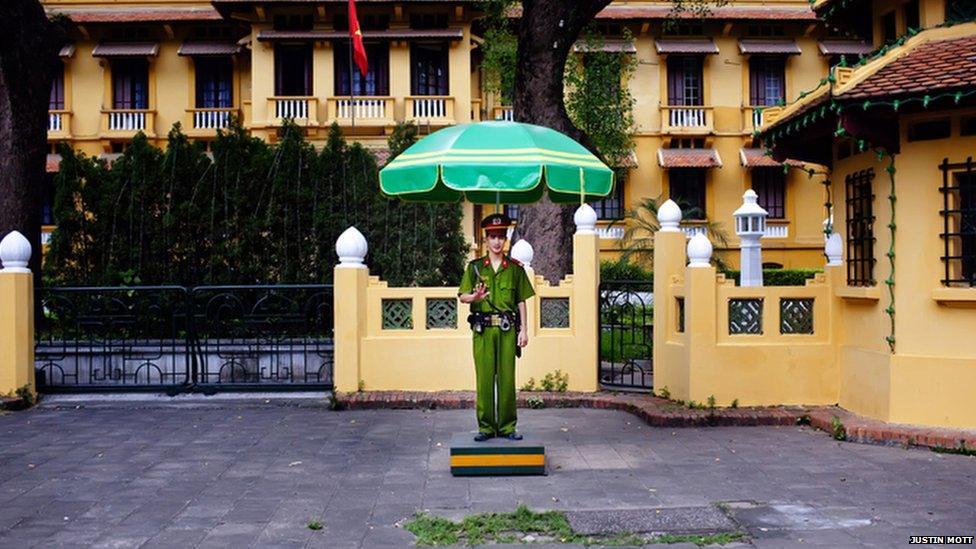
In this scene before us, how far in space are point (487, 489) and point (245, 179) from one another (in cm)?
1007

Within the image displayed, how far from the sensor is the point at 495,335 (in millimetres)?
8352

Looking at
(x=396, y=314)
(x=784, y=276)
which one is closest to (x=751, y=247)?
(x=396, y=314)

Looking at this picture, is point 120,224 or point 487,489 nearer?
point 487,489

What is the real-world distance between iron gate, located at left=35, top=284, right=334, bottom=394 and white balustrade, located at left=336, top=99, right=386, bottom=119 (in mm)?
15056

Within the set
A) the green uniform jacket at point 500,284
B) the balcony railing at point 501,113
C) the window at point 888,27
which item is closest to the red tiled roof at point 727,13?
the balcony railing at point 501,113

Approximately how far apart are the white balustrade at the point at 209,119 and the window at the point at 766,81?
15954mm

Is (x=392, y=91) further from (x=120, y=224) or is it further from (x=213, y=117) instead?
(x=120, y=224)

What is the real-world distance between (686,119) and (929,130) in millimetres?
20994

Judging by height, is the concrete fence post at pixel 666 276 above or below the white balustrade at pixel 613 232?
below

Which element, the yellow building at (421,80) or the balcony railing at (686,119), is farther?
the balcony railing at (686,119)

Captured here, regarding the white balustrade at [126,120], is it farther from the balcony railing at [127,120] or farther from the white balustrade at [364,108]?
the white balustrade at [364,108]

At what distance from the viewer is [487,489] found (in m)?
7.62

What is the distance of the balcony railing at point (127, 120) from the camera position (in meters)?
29.2

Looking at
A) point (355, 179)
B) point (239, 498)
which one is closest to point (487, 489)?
point (239, 498)
